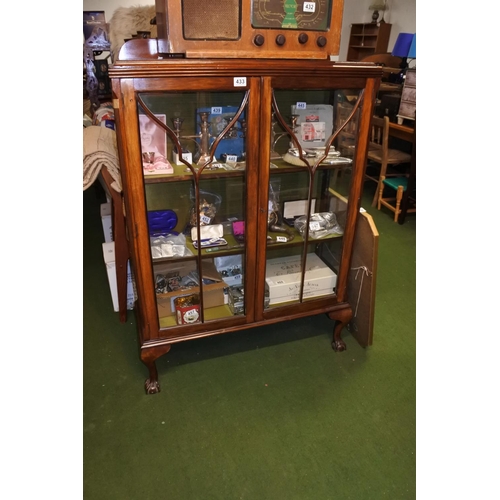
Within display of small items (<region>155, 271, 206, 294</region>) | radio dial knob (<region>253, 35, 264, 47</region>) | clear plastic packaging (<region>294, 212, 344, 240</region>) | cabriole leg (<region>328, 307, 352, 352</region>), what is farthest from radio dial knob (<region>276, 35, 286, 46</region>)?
cabriole leg (<region>328, 307, 352, 352</region>)

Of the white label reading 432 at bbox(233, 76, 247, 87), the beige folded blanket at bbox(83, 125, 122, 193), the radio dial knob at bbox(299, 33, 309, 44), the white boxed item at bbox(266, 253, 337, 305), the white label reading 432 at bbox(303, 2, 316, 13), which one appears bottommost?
the white boxed item at bbox(266, 253, 337, 305)

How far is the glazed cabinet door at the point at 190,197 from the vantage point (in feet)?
4.49

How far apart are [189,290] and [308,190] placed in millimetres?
685

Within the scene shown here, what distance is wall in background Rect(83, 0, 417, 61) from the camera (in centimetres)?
434

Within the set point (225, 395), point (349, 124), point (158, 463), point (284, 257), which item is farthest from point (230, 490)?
point (349, 124)

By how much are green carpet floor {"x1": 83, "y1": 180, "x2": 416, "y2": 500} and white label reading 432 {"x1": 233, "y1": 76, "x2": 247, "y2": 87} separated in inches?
49.4

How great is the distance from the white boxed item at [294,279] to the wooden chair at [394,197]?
170cm

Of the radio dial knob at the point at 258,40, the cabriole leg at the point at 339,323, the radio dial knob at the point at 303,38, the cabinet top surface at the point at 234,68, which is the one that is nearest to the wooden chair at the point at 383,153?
the cabriole leg at the point at 339,323

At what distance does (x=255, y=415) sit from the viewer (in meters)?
1.69

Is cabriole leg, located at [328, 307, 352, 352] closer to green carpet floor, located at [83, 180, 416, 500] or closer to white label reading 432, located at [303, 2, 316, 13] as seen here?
green carpet floor, located at [83, 180, 416, 500]

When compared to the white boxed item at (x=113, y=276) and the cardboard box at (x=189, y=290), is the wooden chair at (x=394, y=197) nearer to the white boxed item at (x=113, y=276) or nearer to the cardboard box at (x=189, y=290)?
the cardboard box at (x=189, y=290)

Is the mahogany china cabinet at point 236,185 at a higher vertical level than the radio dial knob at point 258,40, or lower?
lower

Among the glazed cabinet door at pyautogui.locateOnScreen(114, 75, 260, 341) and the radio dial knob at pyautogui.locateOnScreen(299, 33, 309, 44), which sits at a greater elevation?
the radio dial knob at pyautogui.locateOnScreen(299, 33, 309, 44)

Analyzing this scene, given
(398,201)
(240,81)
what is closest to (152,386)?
(240,81)
